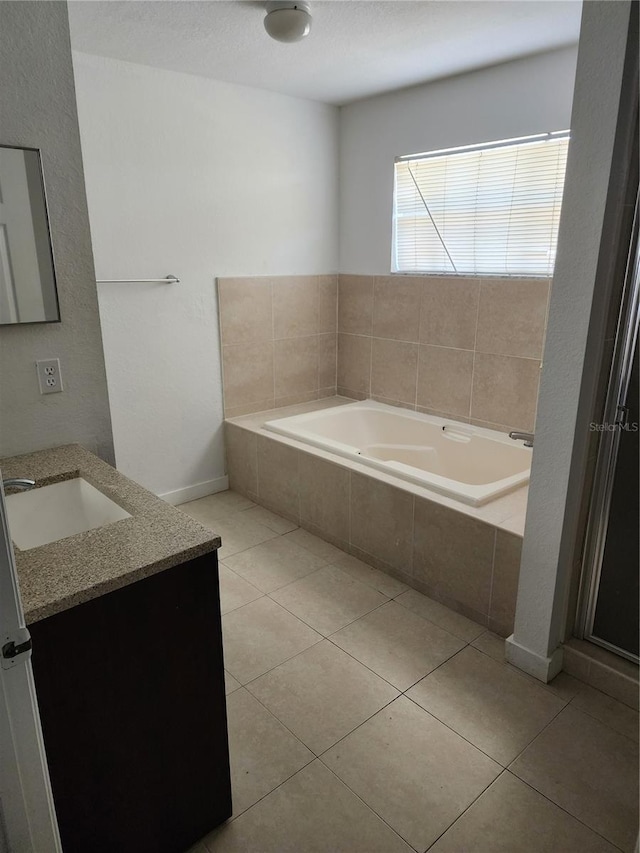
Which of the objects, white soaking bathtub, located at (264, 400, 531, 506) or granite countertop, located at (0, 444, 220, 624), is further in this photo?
white soaking bathtub, located at (264, 400, 531, 506)

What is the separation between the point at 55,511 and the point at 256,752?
95 centimetres

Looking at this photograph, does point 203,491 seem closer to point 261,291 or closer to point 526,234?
point 261,291

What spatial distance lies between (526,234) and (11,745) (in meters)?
2.97

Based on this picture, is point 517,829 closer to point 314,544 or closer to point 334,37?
point 314,544

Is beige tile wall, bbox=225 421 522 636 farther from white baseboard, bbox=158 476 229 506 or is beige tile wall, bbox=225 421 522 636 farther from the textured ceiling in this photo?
→ the textured ceiling

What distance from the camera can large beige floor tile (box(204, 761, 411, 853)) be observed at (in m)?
1.46

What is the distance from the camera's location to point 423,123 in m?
3.23

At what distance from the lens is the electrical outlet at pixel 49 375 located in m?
1.80

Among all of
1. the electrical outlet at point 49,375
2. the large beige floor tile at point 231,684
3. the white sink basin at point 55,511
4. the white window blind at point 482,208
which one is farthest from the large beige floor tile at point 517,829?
the white window blind at point 482,208

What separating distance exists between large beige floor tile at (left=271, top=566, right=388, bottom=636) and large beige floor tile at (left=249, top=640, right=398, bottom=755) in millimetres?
197

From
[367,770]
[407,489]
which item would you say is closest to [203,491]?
[407,489]

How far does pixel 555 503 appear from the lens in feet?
6.05

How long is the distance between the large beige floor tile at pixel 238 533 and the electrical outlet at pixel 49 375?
4.36ft

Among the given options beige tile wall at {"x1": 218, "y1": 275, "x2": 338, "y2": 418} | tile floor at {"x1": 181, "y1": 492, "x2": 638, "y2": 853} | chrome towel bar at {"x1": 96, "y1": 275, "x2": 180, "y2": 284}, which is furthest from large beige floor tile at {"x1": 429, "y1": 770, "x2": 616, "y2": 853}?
chrome towel bar at {"x1": 96, "y1": 275, "x2": 180, "y2": 284}
